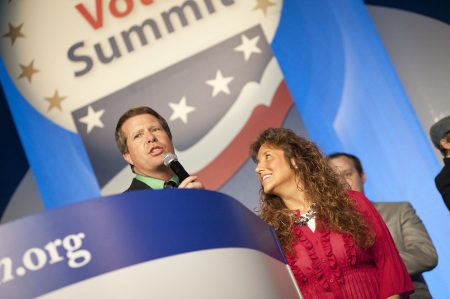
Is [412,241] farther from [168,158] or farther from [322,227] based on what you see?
[168,158]

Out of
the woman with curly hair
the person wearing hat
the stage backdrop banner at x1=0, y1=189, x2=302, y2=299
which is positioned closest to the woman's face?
the woman with curly hair

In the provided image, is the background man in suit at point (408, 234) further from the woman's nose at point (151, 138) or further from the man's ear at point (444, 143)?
the woman's nose at point (151, 138)

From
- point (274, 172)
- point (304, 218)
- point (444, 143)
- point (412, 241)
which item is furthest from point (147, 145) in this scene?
point (444, 143)

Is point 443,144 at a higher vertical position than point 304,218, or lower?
higher

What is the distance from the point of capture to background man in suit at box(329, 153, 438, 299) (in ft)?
14.0

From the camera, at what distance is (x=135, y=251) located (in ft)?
7.23

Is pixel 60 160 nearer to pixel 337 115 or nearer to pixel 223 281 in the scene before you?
pixel 337 115

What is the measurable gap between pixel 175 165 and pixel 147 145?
1.14 ft

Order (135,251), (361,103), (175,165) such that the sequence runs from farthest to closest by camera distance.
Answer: (361,103), (175,165), (135,251)

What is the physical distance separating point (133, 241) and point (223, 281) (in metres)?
0.25

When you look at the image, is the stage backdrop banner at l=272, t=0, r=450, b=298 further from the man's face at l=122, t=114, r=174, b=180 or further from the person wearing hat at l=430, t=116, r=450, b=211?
the man's face at l=122, t=114, r=174, b=180

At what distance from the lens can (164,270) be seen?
2217mm

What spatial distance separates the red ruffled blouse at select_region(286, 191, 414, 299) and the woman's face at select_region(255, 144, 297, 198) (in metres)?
0.18

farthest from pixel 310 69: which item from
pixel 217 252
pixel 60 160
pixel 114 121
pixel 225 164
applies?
pixel 217 252
